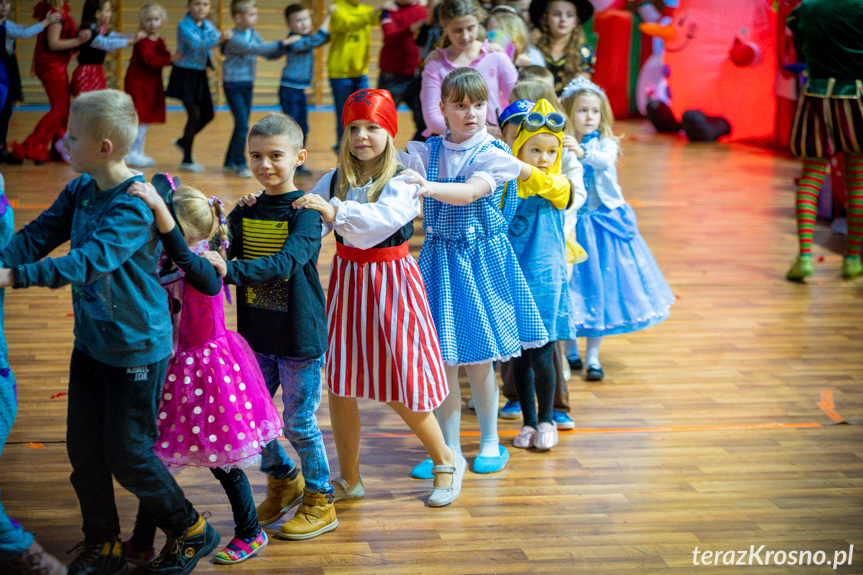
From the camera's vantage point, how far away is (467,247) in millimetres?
2867

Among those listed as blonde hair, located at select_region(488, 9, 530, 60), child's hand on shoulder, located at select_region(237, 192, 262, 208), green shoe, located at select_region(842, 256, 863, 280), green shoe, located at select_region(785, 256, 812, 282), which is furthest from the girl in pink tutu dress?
green shoe, located at select_region(842, 256, 863, 280)

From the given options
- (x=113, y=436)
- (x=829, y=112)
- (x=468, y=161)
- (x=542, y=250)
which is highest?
(x=468, y=161)

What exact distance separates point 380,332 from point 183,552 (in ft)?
2.56

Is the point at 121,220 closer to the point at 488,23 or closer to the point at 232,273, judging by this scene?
the point at 232,273

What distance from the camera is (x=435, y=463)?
2.80m

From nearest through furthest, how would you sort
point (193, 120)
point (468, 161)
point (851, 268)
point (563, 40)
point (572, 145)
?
point (468, 161)
point (572, 145)
point (563, 40)
point (851, 268)
point (193, 120)

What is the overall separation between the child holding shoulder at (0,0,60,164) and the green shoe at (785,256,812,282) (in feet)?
20.2

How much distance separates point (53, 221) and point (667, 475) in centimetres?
205

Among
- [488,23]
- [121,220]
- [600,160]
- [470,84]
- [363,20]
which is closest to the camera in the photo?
[121,220]

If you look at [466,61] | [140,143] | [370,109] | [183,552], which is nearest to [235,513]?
[183,552]

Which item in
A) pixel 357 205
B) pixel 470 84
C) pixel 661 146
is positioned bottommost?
pixel 661 146

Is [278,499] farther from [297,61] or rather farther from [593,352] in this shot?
[297,61]

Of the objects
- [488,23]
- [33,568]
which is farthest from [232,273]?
[488,23]

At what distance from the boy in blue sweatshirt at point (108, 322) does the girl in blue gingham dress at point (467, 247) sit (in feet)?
3.10
